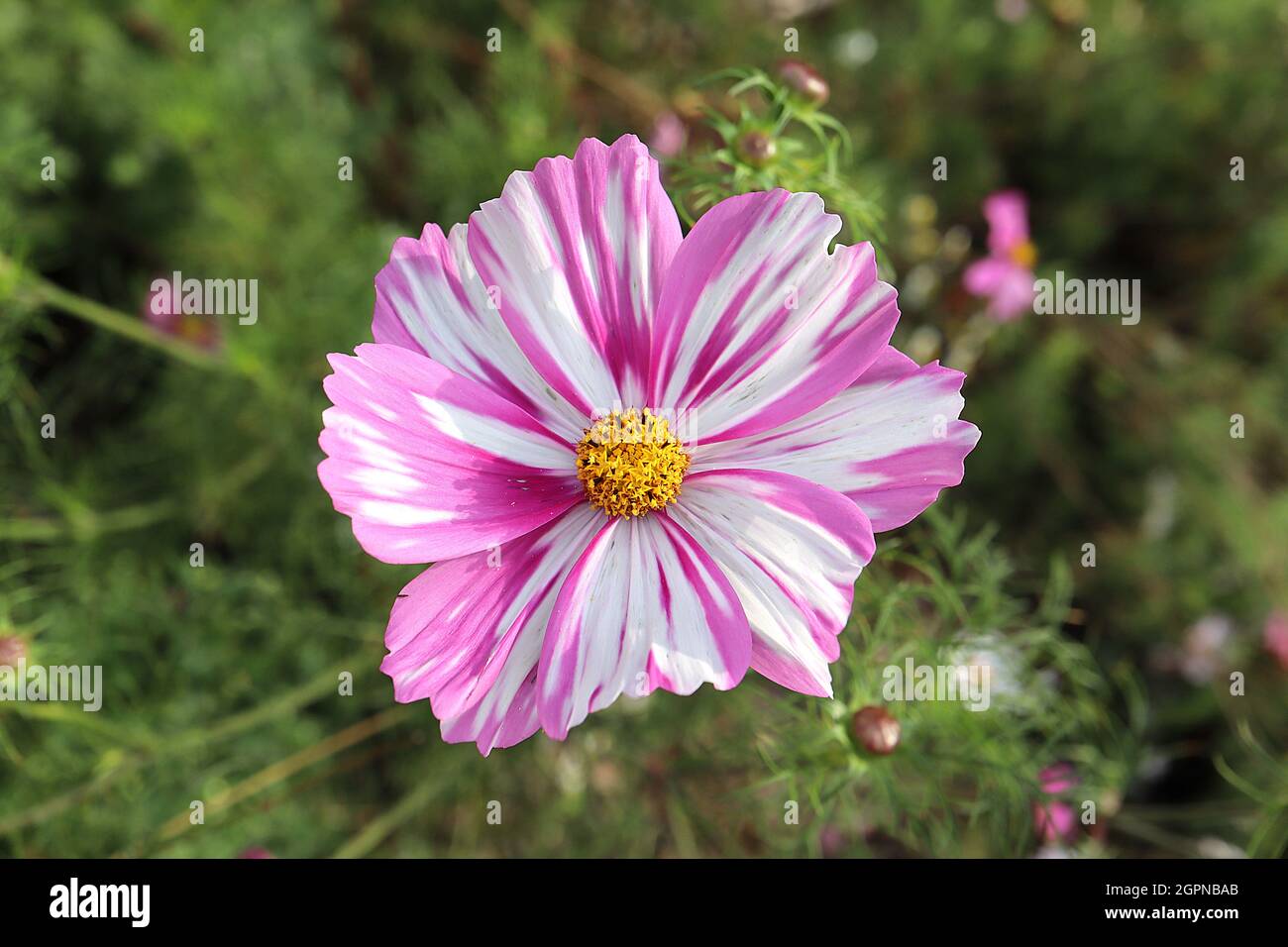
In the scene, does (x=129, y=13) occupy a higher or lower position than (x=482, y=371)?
higher

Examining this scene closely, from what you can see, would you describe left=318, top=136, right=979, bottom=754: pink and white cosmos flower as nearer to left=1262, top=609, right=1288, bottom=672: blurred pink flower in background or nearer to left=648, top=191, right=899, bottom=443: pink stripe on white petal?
left=648, top=191, right=899, bottom=443: pink stripe on white petal

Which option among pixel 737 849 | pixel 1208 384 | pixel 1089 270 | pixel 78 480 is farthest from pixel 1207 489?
pixel 78 480

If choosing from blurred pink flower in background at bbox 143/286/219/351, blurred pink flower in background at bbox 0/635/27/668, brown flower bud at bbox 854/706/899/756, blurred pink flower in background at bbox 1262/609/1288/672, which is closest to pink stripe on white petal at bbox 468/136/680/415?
brown flower bud at bbox 854/706/899/756

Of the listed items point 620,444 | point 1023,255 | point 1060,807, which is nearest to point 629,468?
point 620,444

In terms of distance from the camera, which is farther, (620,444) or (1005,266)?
(1005,266)

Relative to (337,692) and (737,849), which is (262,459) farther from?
(737,849)

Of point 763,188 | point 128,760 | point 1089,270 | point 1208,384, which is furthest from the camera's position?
point 1089,270

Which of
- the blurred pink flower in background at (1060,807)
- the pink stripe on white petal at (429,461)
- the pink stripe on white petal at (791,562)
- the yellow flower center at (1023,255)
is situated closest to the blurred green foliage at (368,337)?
the blurred pink flower in background at (1060,807)

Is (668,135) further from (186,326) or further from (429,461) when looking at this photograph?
(429,461)
